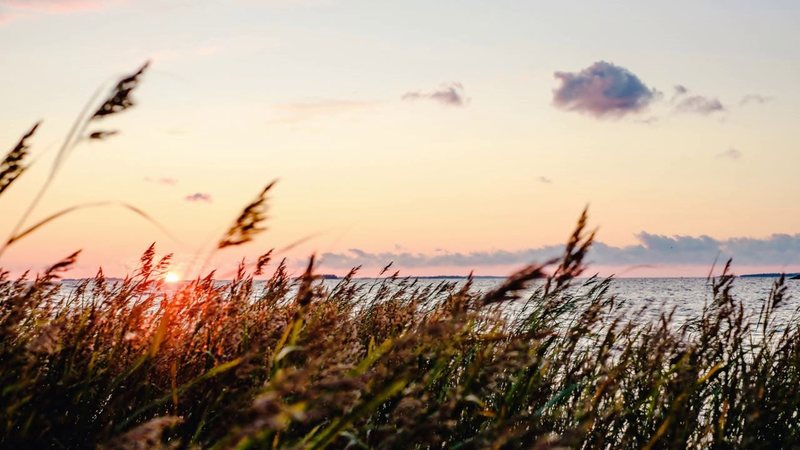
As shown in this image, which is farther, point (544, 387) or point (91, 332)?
point (544, 387)

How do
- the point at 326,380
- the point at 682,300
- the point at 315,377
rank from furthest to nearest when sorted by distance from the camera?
the point at 682,300 → the point at 315,377 → the point at 326,380

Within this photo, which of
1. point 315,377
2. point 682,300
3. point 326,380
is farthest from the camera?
point 682,300

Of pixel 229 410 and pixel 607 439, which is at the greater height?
pixel 229 410

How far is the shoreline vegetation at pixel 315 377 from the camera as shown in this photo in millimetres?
2588

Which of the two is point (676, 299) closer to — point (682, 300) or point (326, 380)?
point (682, 300)

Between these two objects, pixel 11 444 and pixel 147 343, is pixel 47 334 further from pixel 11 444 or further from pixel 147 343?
pixel 147 343

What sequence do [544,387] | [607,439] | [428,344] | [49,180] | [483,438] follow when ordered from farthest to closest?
1. [607,439]
2. [544,387]
3. [428,344]
4. [49,180]
5. [483,438]

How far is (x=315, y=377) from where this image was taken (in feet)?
11.7

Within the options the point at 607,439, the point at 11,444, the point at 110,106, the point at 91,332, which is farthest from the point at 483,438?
the point at 607,439

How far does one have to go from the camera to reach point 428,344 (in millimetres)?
3303

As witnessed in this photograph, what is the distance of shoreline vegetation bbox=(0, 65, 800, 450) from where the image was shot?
2588 mm

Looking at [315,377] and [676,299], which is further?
[676,299]

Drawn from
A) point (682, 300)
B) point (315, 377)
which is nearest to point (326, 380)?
point (315, 377)

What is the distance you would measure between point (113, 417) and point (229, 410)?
64.0 inches
